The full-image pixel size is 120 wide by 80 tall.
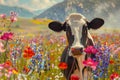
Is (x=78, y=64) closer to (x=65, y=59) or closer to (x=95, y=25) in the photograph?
(x=65, y=59)

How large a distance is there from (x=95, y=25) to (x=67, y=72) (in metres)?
1.16

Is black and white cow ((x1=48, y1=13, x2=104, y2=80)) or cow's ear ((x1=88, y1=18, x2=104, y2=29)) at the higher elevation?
cow's ear ((x1=88, y1=18, x2=104, y2=29))

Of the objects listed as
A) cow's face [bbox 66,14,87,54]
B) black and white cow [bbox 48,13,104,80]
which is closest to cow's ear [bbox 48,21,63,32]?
black and white cow [bbox 48,13,104,80]

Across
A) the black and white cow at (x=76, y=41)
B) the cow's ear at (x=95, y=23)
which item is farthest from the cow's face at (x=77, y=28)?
the cow's ear at (x=95, y=23)

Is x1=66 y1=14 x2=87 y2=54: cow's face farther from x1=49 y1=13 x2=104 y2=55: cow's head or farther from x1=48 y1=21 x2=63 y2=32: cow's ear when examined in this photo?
x1=48 y1=21 x2=63 y2=32: cow's ear

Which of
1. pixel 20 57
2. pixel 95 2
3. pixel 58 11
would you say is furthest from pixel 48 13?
pixel 20 57

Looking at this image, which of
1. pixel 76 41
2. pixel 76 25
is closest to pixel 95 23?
pixel 76 25

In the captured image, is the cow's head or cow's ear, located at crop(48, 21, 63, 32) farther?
cow's ear, located at crop(48, 21, 63, 32)

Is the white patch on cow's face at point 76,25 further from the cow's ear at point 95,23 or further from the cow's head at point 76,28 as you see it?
the cow's ear at point 95,23

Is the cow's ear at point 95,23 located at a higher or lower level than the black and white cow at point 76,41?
higher

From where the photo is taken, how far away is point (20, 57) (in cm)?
957

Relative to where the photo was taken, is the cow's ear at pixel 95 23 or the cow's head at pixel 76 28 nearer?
the cow's head at pixel 76 28

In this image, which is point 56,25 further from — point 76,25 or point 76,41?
point 76,41

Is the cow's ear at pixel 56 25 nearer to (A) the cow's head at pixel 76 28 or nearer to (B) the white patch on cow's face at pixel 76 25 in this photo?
(A) the cow's head at pixel 76 28
